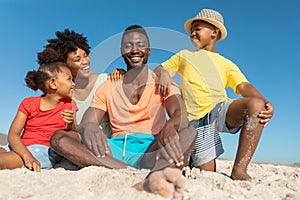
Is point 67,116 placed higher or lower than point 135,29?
lower

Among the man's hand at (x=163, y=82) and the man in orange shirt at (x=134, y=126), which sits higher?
the man's hand at (x=163, y=82)

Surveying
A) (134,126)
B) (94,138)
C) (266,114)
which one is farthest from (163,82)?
(266,114)

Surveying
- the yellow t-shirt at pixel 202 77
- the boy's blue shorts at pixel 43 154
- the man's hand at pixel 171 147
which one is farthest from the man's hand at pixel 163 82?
the boy's blue shorts at pixel 43 154

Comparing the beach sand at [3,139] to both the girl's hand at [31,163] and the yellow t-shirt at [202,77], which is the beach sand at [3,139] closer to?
the girl's hand at [31,163]

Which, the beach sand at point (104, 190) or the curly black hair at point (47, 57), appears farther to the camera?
the curly black hair at point (47, 57)

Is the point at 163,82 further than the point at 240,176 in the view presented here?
Yes

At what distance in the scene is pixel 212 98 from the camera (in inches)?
111

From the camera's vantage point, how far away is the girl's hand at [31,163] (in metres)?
2.69

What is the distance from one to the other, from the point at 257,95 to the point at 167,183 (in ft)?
4.85

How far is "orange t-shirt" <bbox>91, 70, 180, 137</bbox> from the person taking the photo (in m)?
2.80

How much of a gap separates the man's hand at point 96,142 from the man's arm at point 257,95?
3.75 ft

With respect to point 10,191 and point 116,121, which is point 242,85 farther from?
point 10,191

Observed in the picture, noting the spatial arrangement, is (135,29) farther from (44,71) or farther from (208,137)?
(208,137)

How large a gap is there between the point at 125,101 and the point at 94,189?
1.33 m
